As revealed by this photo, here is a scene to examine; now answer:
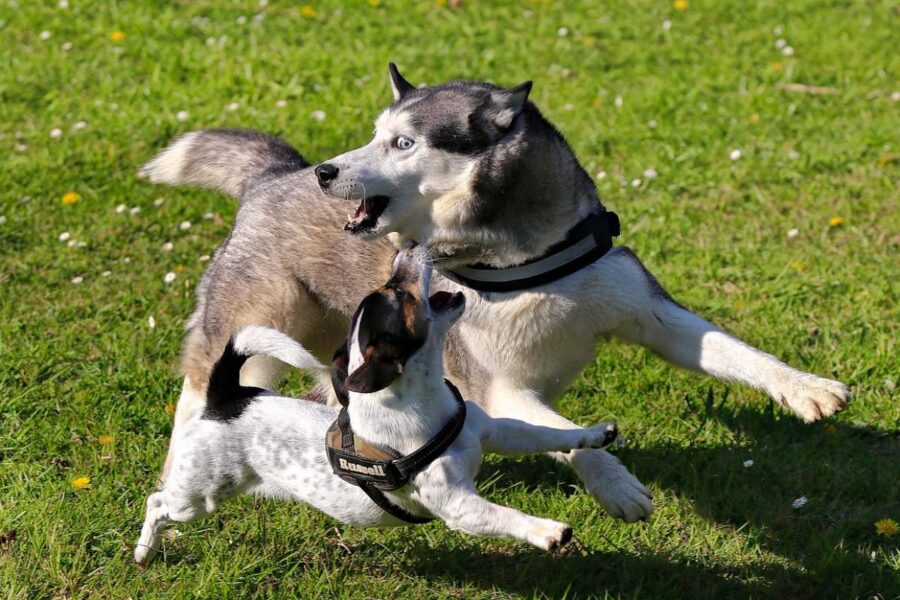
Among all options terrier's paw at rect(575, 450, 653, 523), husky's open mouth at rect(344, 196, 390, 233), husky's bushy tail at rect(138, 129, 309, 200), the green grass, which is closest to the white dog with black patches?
husky's open mouth at rect(344, 196, 390, 233)

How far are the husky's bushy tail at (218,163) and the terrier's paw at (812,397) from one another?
236 cm

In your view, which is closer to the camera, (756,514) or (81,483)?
(756,514)

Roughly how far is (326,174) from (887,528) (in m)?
2.27

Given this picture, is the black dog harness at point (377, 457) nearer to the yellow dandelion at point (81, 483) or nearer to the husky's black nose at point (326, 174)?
the husky's black nose at point (326, 174)

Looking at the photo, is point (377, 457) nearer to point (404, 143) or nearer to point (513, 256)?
point (513, 256)

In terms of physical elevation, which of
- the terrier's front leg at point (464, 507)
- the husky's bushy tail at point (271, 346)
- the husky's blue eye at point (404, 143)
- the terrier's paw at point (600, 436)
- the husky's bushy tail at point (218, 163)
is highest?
the husky's blue eye at point (404, 143)

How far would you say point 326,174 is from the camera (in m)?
3.73

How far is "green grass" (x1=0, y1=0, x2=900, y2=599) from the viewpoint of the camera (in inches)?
151

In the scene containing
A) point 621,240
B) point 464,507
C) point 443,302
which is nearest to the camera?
point 464,507

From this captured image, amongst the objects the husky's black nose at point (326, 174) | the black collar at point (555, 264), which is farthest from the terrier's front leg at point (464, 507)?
the husky's black nose at point (326, 174)

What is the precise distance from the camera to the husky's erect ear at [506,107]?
382 centimetres

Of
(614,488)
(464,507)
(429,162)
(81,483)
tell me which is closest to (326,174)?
(429,162)

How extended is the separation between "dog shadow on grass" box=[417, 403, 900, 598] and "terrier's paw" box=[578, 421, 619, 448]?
24.8 inches

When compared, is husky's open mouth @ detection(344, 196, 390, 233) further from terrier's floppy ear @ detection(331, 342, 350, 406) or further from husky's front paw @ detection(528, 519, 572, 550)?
husky's front paw @ detection(528, 519, 572, 550)
